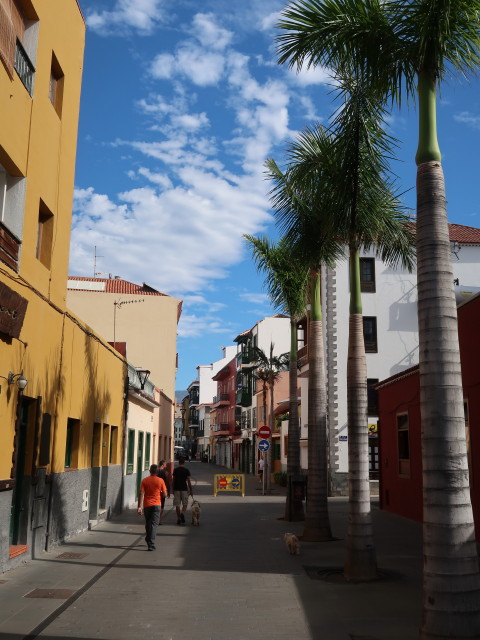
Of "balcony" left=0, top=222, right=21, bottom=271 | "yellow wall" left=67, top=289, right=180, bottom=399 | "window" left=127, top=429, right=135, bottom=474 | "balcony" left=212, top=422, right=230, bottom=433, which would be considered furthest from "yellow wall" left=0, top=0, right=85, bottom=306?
"balcony" left=212, top=422, right=230, bottom=433

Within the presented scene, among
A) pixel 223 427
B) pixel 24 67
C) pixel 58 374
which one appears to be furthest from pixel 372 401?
pixel 223 427

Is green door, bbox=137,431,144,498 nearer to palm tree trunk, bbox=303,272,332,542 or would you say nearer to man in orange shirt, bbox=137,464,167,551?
palm tree trunk, bbox=303,272,332,542

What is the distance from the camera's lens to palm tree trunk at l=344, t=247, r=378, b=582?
9.83 metres

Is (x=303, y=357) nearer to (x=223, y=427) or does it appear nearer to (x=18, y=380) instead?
(x=18, y=380)

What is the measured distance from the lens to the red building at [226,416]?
68438mm

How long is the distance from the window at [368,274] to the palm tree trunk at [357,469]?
20.6 m

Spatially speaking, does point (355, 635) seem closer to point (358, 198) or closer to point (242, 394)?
point (358, 198)

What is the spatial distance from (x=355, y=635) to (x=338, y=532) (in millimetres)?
9373

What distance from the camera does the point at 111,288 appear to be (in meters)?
38.9

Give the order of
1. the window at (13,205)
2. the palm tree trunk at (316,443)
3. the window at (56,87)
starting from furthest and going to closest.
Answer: the palm tree trunk at (316,443)
the window at (56,87)
the window at (13,205)

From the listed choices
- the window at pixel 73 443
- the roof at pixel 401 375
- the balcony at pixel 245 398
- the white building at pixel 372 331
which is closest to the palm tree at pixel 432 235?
the window at pixel 73 443

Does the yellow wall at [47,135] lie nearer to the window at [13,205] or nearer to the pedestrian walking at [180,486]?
the window at [13,205]

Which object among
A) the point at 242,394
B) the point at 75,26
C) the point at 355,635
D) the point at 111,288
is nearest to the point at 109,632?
the point at 355,635

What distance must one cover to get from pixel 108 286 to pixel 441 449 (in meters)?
34.6
